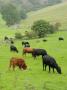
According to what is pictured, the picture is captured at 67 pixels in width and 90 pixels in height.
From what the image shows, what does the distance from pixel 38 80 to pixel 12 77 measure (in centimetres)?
216

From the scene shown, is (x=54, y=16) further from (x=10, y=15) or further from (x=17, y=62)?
(x=17, y=62)

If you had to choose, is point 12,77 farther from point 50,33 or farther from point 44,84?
point 50,33

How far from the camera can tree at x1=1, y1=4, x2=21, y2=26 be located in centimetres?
15738

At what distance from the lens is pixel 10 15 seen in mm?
160000

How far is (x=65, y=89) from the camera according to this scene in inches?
863

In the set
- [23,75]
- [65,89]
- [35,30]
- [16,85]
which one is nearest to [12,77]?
[23,75]

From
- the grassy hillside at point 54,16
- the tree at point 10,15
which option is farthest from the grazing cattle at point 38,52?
the tree at point 10,15

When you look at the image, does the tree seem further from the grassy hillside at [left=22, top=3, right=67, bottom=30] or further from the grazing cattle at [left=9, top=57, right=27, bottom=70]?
the grazing cattle at [left=9, top=57, right=27, bottom=70]

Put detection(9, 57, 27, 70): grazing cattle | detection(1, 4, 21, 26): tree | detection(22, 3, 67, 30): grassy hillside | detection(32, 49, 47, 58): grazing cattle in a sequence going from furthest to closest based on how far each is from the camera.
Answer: detection(1, 4, 21, 26): tree < detection(22, 3, 67, 30): grassy hillside < detection(32, 49, 47, 58): grazing cattle < detection(9, 57, 27, 70): grazing cattle

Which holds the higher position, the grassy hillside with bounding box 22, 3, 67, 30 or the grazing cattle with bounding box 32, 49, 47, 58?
the grassy hillside with bounding box 22, 3, 67, 30

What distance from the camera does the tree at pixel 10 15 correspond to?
6196 inches

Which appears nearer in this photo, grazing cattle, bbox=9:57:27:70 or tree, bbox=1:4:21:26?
grazing cattle, bbox=9:57:27:70

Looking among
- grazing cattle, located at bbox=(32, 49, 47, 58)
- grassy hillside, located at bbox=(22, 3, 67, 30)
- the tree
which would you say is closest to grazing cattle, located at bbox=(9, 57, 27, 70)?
grazing cattle, located at bbox=(32, 49, 47, 58)

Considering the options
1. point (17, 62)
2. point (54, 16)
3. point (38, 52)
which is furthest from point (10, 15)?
point (17, 62)
